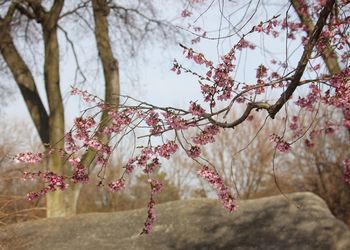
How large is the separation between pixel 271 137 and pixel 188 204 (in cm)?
481

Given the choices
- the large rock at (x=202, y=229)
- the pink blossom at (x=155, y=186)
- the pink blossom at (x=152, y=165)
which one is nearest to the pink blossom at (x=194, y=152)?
the pink blossom at (x=152, y=165)

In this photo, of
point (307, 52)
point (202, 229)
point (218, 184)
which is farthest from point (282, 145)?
point (202, 229)

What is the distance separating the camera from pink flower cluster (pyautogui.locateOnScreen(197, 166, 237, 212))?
4.50m

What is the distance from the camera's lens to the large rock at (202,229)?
26.0 feet

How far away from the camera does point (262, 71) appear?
16.3 ft

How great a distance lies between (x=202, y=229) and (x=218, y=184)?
403 centimetres

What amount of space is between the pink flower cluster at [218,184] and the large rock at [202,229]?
308 centimetres

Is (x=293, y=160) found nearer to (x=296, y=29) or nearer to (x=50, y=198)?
(x=50, y=198)

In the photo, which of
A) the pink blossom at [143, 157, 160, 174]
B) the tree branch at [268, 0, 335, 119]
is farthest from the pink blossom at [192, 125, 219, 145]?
the tree branch at [268, 0, 335, 119]

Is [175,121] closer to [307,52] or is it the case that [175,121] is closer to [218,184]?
[218,184]

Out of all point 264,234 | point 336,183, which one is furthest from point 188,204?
point 336,183

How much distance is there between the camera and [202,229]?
332 inches

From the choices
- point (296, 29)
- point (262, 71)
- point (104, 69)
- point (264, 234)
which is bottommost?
point (264, 234)

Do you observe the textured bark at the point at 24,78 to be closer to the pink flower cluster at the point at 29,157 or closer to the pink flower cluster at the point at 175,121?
the pink flower cluster at the point at 29,157
